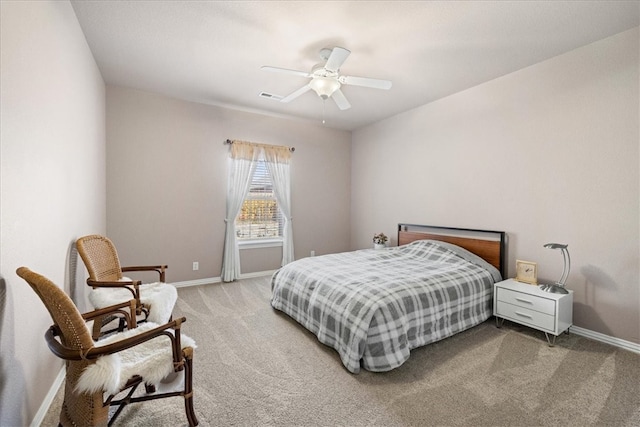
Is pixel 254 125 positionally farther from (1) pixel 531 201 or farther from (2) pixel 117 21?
(1) pixel 531 201

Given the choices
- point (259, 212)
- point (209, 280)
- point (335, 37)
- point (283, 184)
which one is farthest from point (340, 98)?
point (209, 280)

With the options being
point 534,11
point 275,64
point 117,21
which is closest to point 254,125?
point 275,64

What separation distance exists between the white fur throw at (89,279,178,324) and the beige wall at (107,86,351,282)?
1.61 m

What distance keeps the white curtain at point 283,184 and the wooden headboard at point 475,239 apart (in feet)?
6.57

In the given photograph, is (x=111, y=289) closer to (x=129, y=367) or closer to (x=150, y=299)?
(x=150, y=299)

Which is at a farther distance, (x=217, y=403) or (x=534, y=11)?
(x=534, y=11)

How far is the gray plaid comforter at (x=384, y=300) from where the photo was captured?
215cm

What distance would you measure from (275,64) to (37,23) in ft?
6.22

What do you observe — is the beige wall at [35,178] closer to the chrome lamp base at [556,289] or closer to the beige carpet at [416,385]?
the beige carpet at [416,385]

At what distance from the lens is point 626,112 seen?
8.13 ft

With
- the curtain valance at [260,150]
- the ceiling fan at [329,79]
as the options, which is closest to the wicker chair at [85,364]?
the ceiling fan at [329,79]

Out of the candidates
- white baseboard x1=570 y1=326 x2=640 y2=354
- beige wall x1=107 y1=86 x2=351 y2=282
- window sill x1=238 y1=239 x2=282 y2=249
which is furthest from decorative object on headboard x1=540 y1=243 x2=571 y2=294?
window sill x1=238 y1=239 x2=282 y2=249

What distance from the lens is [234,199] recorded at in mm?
4480

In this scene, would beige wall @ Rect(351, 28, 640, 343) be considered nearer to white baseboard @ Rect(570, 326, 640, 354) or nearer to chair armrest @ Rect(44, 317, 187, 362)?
white baseboard @ Rect(570, 326, 640, 354)
